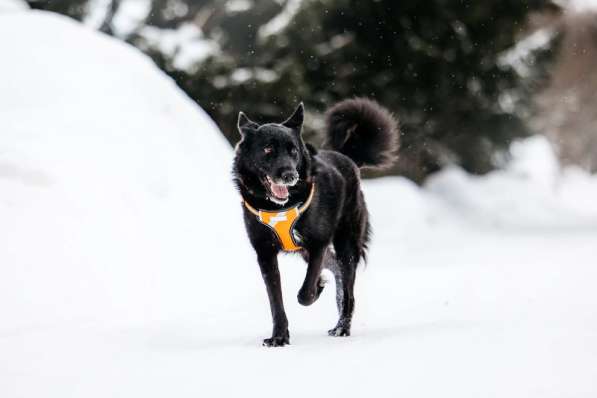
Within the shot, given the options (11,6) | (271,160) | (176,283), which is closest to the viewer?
(271,160)

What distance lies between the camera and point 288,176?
487 centimetres

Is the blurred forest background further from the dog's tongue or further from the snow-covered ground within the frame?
the dog's tongue

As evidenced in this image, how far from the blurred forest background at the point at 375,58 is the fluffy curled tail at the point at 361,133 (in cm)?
687

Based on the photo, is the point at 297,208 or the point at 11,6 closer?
the point at 297,208

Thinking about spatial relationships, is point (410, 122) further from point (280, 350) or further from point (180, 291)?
point (280, 350)

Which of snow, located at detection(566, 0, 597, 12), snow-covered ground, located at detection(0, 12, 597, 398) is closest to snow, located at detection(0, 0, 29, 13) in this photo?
snow-covered ground, located at detection(0, 12, 597, 398)

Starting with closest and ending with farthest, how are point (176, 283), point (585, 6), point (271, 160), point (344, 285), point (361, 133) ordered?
point (271, 160), point (344, 285), point (361, 133), point (176, 283), point (585, 6)

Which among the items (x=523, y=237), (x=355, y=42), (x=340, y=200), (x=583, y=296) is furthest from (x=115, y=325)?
(x=355, y=42)

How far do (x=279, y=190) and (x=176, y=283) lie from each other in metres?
2.65

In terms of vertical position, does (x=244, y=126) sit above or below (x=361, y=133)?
below

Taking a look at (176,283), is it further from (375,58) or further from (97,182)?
(375,58)

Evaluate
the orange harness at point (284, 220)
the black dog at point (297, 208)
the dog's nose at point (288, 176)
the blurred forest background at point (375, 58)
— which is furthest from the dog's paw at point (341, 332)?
the blurred forest background at point (375, 58)

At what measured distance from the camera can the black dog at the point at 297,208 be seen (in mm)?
5047

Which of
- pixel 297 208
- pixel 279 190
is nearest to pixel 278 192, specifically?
pixel 279 190
